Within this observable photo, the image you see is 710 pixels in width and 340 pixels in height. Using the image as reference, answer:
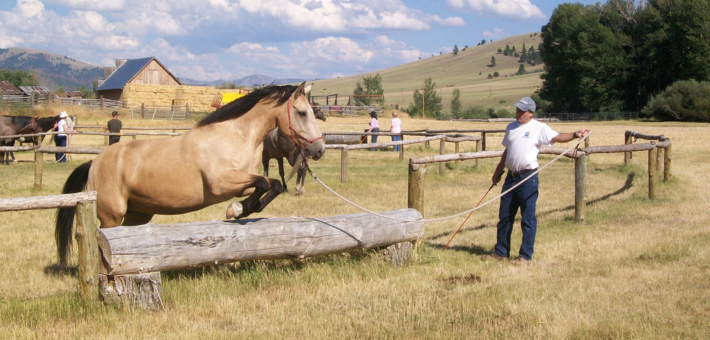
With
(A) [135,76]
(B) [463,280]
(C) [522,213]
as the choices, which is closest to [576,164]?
(C) [522,213]

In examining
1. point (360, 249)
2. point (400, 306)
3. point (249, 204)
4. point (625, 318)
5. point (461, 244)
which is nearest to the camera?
point (625, 318)

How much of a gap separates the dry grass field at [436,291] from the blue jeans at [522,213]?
0.35m

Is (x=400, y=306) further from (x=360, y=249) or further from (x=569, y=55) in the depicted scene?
(x=569, y=55)

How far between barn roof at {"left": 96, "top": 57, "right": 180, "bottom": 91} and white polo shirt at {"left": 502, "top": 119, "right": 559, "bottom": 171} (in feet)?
168

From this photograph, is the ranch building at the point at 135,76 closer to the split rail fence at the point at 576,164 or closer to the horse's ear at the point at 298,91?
the split rail fence at the point at 576,164

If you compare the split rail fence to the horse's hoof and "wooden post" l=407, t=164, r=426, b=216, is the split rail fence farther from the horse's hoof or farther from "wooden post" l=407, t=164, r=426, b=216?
the horse's hoof

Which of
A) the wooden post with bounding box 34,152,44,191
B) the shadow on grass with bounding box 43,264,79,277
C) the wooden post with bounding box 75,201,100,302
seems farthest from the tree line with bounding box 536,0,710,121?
the wooden post with bounding box 75,201,100,302

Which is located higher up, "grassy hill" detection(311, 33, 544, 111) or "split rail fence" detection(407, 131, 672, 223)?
"grassy hill" detection(311, 33, 544, 111)

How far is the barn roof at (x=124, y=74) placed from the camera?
54125mm

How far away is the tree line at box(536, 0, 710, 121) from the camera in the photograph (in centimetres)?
5781

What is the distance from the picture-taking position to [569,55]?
214 feet

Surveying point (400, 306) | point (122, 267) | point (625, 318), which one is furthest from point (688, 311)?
point (122, 267)

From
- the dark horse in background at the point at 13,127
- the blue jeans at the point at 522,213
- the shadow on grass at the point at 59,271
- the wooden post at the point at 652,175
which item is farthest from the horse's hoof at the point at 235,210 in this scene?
the dark horse in background at the point at 13,127

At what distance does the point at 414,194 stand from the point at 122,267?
136 inches
